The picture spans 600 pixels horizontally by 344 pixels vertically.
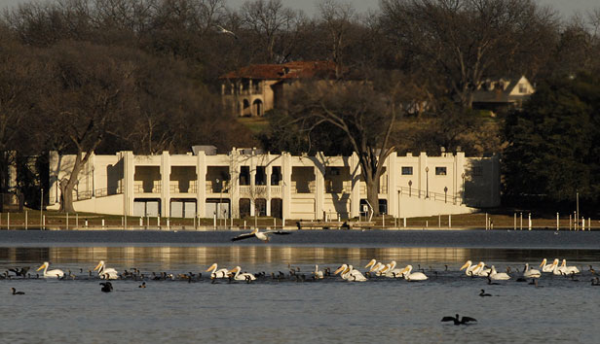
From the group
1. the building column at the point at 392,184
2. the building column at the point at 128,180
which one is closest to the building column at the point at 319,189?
the building column at the point at 392,184

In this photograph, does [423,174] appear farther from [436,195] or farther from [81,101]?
[81,101]

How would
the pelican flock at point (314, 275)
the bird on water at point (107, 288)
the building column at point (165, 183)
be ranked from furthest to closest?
the building column at point (165, 183) < the pelican flock at point (314, 275) < the bird on water at point (107, 288)

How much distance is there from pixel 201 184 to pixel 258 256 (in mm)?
46879

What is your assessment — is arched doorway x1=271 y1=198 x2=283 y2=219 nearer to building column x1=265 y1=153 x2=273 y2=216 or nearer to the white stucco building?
the white stucco building

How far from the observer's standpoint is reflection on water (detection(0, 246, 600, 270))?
85500mm

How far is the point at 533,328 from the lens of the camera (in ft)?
169

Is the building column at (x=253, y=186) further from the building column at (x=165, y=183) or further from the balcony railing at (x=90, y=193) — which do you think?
the balcony railing at (x=90, y=193)

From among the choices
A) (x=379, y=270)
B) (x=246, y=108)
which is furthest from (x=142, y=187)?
(x=379, y=270)

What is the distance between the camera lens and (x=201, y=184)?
14138 centimetres

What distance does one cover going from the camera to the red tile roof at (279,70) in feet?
600

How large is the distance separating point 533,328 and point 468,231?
258 ft

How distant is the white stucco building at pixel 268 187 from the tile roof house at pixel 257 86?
43.4 metres

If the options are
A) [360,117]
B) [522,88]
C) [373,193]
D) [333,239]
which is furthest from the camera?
[522,88]

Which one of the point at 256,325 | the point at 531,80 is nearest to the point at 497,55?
the point at 531,80
